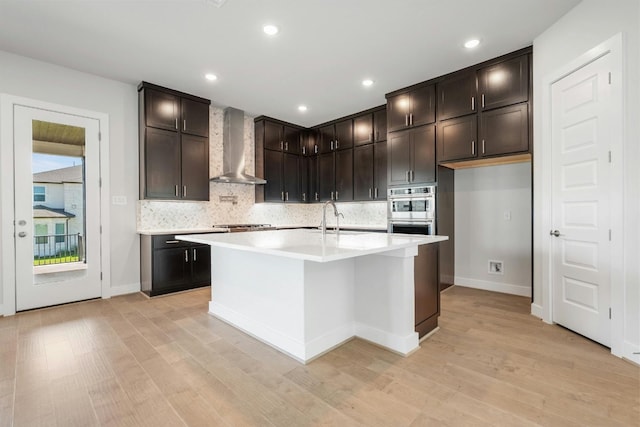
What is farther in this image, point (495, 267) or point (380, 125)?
point (380, 125)

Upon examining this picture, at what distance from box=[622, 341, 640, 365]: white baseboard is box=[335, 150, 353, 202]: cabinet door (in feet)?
13.1

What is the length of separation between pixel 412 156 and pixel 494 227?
1.52 metres

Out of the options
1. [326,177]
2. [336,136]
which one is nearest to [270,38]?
[336,136]

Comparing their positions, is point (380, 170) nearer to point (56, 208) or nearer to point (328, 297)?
point (328, 297)

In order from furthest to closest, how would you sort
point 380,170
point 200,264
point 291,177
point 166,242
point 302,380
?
point 291,177 < point 380,170 < point 200,264 < point 166,242 < point 302,380

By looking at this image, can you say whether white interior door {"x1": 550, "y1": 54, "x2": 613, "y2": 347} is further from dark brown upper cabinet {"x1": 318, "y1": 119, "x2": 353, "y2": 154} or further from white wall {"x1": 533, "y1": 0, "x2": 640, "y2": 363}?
dark brown upper cabinet {"x1": 318, "y1": 119, "x2": 353, "y2": 154}

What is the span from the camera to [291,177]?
604cm

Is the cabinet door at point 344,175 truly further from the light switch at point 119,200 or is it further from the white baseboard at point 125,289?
the white baseboard at point 125,289

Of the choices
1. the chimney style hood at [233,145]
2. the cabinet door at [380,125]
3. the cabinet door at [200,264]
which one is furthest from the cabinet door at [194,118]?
the cabinet door at [380,125]

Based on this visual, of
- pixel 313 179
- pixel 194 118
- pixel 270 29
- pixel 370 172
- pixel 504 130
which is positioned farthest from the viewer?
pixel 313 179

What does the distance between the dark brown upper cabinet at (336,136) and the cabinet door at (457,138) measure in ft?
6.48

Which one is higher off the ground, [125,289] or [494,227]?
[494,227]

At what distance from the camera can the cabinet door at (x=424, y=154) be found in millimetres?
4090

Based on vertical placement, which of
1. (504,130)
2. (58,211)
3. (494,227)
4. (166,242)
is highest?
(504,130)
